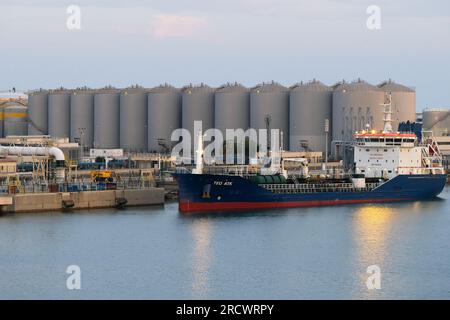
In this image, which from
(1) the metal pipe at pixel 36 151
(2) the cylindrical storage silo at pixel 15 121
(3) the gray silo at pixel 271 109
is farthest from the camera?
(2) the cylindrical storage silo at pixel 15 121

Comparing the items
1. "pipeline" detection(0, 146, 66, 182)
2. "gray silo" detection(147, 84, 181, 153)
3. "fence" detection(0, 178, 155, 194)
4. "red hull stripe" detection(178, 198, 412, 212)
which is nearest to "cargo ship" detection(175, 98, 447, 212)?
"red hull stripe" detection(178, 198, 412, 212)

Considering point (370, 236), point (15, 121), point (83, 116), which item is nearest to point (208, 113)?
point (83, 116)

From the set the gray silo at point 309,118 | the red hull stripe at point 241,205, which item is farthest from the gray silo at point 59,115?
the red hull stripe at point 241,205

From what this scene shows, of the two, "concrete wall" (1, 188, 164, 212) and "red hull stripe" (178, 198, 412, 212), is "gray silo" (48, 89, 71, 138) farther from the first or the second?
"red hull stripe" (178, 198, 412, 212)

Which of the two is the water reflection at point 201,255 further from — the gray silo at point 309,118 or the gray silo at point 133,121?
the gray silo at point 133,121

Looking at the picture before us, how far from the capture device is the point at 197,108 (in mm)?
77312

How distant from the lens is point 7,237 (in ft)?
119

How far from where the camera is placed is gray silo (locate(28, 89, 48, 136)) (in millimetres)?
83375

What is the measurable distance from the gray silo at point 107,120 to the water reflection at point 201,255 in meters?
38.1

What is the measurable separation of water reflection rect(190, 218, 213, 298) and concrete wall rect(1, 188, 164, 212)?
569 cm

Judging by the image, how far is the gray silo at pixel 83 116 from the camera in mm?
81438

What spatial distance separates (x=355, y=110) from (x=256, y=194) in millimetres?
25585
